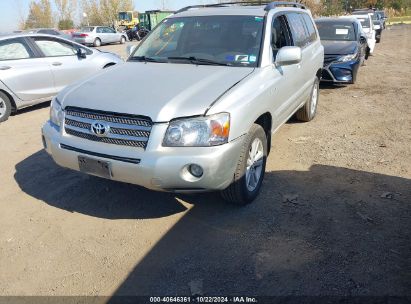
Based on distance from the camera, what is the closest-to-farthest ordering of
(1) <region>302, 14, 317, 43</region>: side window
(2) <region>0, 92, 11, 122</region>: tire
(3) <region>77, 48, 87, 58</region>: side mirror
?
(1) <region>302, 14, 317, 43</region>: side window
(2) <region>0, 92, 11, 122</region>: tire
(3) <region>77, 48, 87, 58</region>: side mirror

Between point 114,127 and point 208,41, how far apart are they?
1729mm

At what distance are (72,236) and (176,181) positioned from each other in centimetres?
112

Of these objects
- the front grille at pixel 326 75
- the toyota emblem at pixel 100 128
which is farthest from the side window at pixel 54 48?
the front grille at pixel 326 75

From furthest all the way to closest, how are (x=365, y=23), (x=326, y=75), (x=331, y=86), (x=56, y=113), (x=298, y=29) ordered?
(x=365, y=23), (x=331, y=86), (x=326, y=75), (x=298, y=29), (x=56, y=113)

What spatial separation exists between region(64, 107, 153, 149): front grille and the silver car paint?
421 cm

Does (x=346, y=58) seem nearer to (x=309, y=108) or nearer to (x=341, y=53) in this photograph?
(x=341, y=53)

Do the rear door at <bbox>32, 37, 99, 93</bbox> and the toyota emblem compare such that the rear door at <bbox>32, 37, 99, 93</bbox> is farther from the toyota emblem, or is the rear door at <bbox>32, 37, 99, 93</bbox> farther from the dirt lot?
the toyota emblem

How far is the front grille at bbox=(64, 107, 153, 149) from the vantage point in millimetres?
3150

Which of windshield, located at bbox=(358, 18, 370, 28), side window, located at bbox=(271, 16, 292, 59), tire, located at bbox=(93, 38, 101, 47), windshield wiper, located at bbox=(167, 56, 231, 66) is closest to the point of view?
windshield wiper, located at bbox=(167, 56, 231, 66)

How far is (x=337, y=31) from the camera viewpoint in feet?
34.1

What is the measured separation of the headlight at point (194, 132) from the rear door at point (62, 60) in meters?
5.74

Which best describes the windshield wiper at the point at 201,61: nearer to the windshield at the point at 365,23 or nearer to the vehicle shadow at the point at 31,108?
the vehicle shadow at the point at 31,108

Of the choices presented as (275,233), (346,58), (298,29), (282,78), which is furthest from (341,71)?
(275,233)

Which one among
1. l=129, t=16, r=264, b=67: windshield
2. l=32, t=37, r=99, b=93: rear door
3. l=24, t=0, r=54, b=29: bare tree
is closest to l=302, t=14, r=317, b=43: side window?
l=129, t=16, r=264, b=67: windshield
